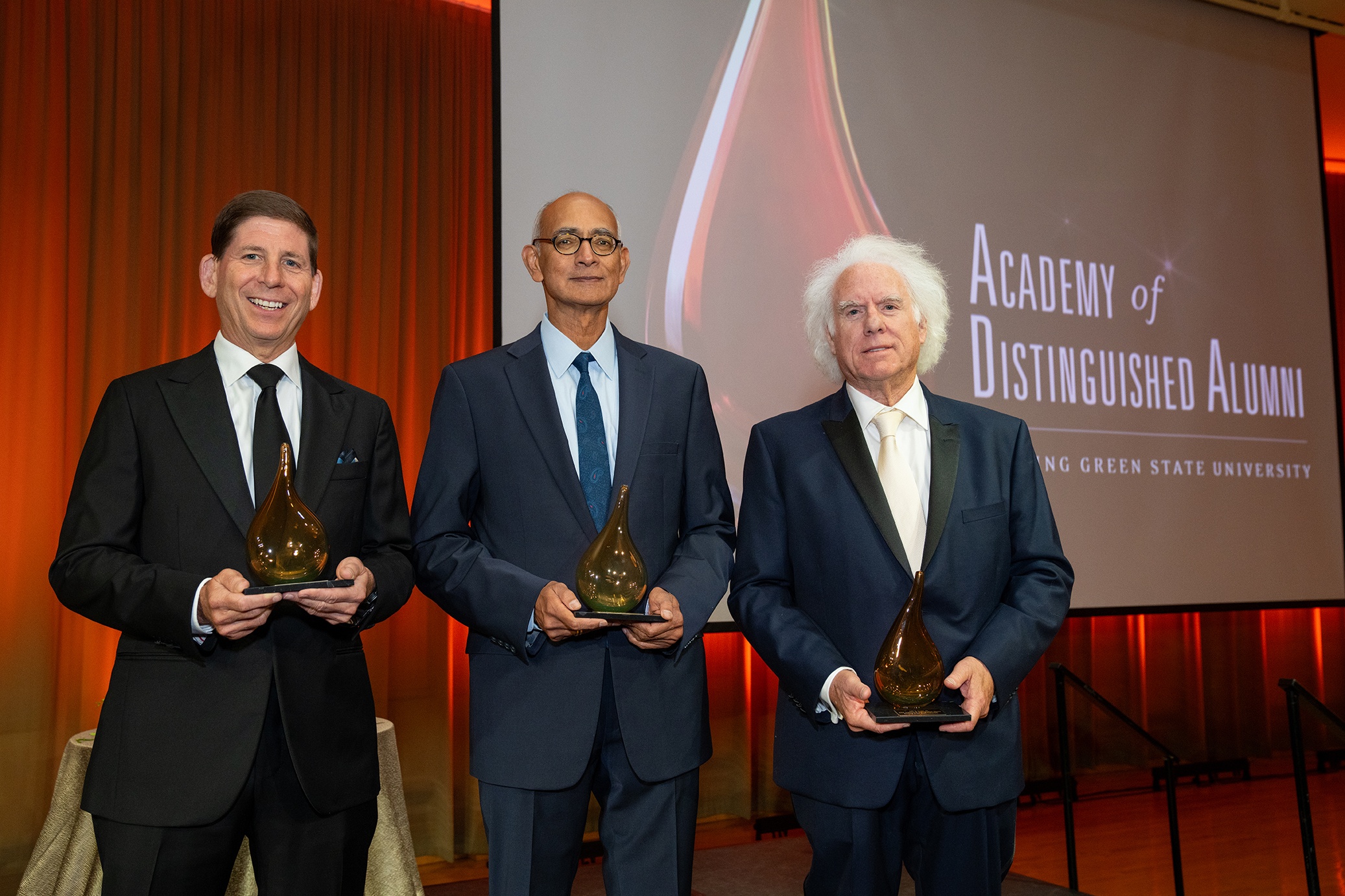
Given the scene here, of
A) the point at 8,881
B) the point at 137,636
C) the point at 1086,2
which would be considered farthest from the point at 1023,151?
the point at 8,881

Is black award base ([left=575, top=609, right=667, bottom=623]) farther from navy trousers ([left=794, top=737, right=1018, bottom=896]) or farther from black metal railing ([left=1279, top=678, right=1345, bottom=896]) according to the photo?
black metal railing ([left=1279, top=678, right=1345, bottom=896])

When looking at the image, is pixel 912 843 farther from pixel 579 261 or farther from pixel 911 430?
pixel 579 261

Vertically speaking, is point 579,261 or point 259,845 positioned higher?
point 579,261

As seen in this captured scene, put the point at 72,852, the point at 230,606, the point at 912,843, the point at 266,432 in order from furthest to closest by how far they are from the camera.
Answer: the point at 72,852 → the point at 912,843 → the point at 266,432 → the point at 230,606

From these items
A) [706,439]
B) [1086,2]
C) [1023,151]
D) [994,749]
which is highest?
[1086,2]

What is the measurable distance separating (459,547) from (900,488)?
2.63 feet

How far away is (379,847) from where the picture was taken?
3.04 m

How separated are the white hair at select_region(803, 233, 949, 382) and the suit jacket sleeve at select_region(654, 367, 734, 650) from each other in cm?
26

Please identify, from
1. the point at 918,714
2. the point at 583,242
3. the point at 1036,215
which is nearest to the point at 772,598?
the point at 918,714

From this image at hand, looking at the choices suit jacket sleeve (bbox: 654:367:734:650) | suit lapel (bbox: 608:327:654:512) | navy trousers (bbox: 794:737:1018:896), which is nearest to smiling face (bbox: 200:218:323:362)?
suit lapel (bbox: 608:327:654:512)

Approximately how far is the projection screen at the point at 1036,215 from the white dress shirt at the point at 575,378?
4.51 feet

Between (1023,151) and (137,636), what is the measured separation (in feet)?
13.0

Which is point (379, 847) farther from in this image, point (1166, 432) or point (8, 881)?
point (1166, 432)

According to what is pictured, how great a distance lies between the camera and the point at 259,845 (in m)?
1.62
